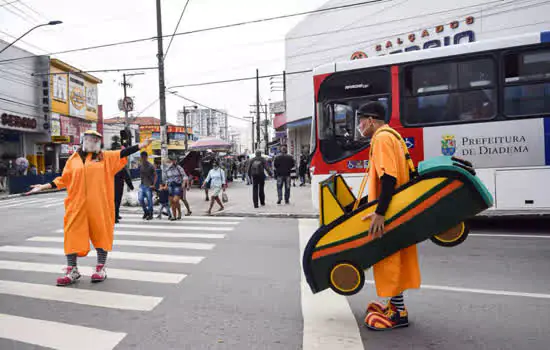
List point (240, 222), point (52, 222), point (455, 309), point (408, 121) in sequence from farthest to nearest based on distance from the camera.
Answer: point (52, 222)
point (240, 222)
point (408, 121)
point (455, 309)

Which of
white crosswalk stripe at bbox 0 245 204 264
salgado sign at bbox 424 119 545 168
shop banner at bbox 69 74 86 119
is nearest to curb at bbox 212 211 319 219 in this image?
salgado sign at bbox 424 119 545 168

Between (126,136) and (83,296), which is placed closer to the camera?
(83,296)

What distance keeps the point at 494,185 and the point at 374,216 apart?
19.7 feet

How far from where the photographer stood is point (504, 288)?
183 inches

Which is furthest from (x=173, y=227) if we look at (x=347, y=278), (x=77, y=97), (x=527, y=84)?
(x=77, y=97)

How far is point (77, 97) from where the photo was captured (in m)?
37.1

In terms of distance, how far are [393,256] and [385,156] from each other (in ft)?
2.58

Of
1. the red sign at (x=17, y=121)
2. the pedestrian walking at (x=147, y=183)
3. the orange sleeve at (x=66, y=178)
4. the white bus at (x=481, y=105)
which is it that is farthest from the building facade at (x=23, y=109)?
the white bus at (x=481, y=105)

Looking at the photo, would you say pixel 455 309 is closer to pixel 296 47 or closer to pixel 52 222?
pixel 52 222

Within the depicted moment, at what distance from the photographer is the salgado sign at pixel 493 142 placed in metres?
7.95

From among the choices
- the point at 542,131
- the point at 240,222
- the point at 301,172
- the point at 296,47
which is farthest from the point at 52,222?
the point at 296,47

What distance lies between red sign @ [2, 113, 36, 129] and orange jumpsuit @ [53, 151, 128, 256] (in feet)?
88.6

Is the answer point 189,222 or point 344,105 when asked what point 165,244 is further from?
point 344,105

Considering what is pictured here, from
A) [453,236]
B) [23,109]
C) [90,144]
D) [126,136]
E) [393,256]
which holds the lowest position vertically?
[393,256]
